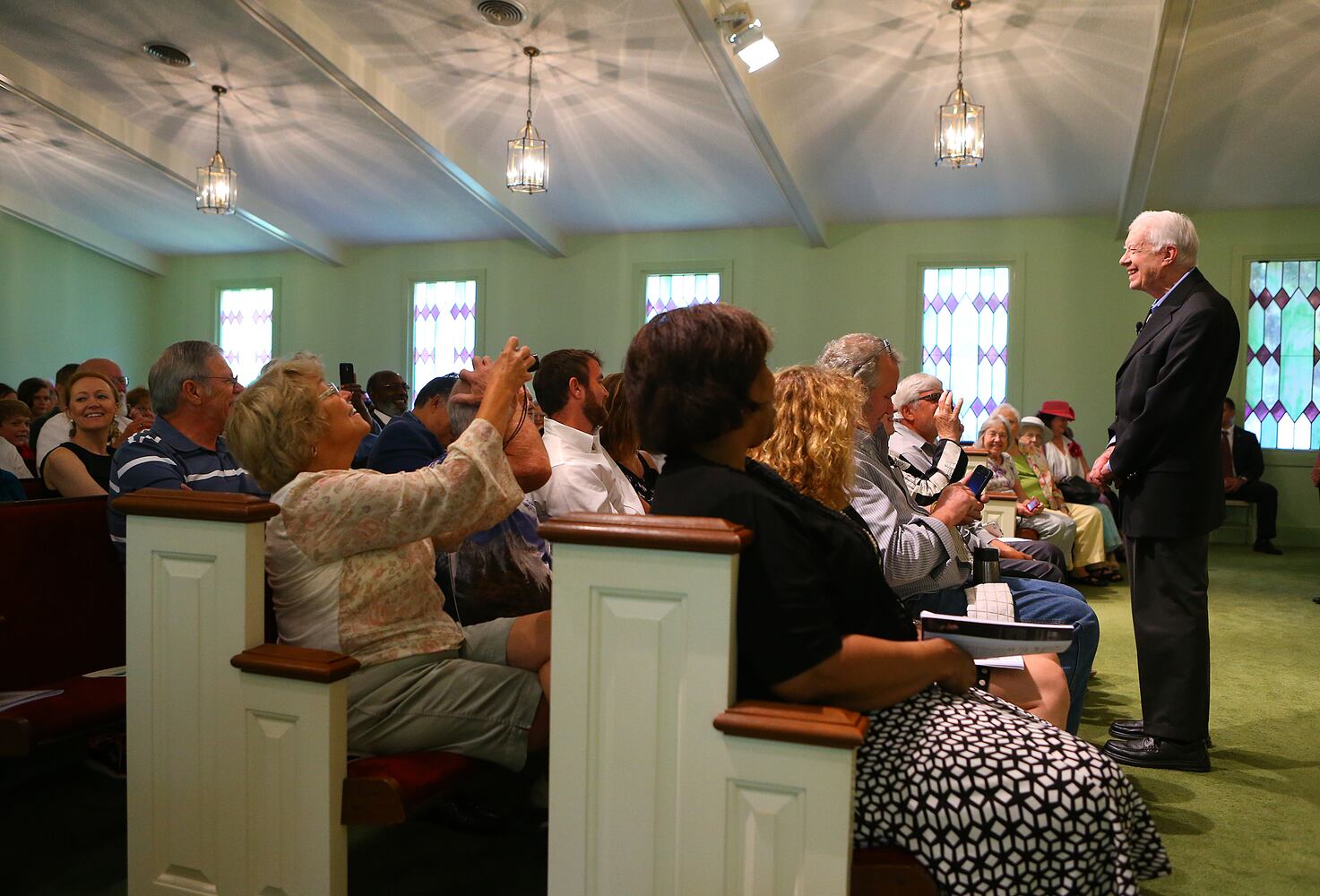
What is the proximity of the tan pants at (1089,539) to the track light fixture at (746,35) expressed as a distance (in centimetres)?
328

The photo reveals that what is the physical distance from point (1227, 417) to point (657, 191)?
4.87 metres

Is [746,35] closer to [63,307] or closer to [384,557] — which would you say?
[384,557]

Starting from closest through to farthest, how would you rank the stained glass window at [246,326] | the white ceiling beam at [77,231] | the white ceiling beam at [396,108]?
the white ceiling beam at [396,108], the white ceiling beam at [77,231], the stained glass window at [246,326]

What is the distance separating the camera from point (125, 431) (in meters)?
4.58

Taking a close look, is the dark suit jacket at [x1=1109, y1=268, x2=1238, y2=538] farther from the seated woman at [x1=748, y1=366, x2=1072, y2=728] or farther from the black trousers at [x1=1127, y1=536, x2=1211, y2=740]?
the seated woman at [x1=748, y1=366, x2=1072, y2=728]

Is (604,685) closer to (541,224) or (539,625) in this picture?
(539,625)

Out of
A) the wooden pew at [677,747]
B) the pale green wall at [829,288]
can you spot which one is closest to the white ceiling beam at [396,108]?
the pale green wall at [829,288]

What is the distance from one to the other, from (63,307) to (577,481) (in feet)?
31.8

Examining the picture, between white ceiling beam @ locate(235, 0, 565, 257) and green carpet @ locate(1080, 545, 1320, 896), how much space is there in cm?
537

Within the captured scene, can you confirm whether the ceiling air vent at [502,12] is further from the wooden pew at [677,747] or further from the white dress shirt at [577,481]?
the wooden pew at [677,747]

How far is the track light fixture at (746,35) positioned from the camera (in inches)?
208

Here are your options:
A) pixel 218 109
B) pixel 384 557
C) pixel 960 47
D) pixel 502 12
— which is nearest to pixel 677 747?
pixel 384 557

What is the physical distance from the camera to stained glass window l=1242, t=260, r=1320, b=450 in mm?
8047

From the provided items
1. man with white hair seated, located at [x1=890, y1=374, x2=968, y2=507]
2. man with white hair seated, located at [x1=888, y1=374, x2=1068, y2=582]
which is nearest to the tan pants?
man with white hair seated, located at [x1=888, y1=374, x2=1068, y2=582]
